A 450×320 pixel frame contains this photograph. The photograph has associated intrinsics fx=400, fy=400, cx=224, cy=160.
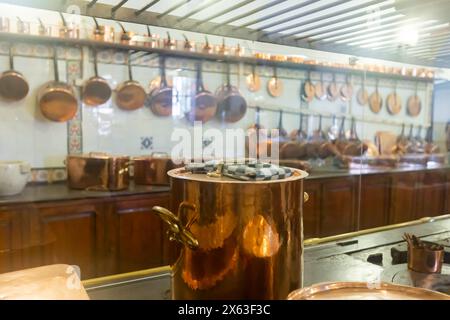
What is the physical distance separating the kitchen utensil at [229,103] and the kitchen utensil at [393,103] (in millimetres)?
1266

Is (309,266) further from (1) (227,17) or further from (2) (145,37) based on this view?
(2) (145,37)

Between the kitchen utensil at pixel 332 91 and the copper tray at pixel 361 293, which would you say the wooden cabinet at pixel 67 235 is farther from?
the kitchen utensil at pixel 332 91

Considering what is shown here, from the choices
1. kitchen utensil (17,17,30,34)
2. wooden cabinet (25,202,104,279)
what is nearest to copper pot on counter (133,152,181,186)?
wooden cabinet (25,202,104,279)

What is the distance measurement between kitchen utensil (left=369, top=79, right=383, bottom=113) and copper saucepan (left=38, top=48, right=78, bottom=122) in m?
2.13

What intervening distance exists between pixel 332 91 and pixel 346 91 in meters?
0.14

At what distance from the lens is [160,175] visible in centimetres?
193

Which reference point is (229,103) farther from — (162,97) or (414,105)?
(414,105)

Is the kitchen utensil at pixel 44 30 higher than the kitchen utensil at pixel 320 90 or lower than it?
higher

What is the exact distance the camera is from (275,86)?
8.88 ft

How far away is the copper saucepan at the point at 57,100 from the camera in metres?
1.98

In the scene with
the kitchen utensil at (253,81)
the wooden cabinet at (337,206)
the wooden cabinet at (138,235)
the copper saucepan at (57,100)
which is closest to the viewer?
the wooden cabinet at (138,235)

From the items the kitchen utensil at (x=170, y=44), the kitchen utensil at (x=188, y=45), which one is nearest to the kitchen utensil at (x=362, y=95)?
the kitchen utensil at (x=188, y=45)
